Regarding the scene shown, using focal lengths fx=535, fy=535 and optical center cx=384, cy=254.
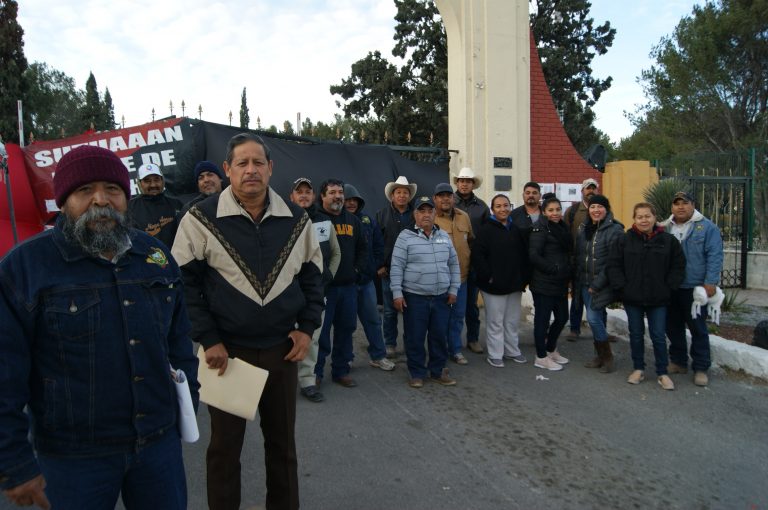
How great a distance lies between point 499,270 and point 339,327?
1.84 meters

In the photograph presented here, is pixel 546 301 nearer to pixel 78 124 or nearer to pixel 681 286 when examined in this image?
pixel 681 286

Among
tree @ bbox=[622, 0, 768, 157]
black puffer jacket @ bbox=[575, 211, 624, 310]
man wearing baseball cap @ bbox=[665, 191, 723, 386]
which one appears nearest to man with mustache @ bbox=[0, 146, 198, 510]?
black puffer jacket @ bbox=[575, 211, 624, 310]

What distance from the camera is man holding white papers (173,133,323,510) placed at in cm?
249

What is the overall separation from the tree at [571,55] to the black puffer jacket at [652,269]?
587 inches

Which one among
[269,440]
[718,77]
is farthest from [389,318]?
[718,77]

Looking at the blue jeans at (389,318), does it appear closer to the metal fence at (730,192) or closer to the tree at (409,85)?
the metal fence at (730,192)

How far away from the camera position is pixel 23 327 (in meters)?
1.60

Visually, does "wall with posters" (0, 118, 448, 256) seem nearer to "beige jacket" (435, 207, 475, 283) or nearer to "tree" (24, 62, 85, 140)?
"beige jacket" (435, 207, 475, 283)

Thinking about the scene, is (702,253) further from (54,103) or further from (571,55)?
(54,103)

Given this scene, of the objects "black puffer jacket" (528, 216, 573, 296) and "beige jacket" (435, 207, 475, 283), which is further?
"beige jacket" (435, 207, 475, 283)

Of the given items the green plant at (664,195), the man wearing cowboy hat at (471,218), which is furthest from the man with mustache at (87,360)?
the green plant at (664,195)

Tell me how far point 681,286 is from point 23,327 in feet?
17.3

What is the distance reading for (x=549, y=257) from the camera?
5578mm

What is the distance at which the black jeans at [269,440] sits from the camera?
254 centimetres
